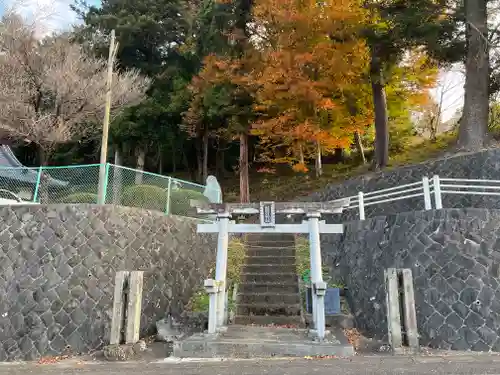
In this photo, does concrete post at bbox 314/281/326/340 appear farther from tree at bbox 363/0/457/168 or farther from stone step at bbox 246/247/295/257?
tree at bbox 363/0/457/168

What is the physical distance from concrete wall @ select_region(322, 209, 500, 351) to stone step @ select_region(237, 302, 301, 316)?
1309 mm

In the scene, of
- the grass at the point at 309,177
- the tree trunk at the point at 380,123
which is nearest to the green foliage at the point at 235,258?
the grass at the point at 309,177

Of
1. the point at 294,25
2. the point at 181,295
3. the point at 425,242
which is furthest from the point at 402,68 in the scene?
the point at 181,295

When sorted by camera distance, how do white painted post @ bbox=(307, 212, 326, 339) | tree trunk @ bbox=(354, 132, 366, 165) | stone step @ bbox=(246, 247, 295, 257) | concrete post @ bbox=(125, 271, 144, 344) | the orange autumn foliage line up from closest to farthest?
concrete post @ bbox=(125, 271, 144, 344) < white painted post @ bbox=(307, 212, 326, 339) < stone step @ bbox=(246, 247, 295, 257) < the orange autumn foliage < tree trunk @ bbox=(354, 132, 366, 165)

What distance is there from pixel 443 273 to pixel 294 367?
3.25 meters

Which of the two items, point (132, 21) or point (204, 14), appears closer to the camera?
point (204, 14)

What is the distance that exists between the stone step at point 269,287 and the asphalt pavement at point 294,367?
2.85 metres

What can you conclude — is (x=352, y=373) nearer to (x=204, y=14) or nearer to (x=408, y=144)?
(x=204, y=14)

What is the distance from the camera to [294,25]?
13266 mm

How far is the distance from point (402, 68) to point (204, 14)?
27.3ft

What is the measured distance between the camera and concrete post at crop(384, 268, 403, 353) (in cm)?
627

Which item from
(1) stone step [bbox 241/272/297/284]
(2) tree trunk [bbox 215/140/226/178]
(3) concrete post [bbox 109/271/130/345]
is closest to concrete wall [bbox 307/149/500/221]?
(1) stone step [bbox 241/272/297/284]

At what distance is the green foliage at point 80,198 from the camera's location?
331 inches

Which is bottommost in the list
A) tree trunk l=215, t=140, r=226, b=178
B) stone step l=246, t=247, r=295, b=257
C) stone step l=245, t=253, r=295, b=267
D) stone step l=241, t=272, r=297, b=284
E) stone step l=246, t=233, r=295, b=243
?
stone step l=241, t=272, r=297, b=284
